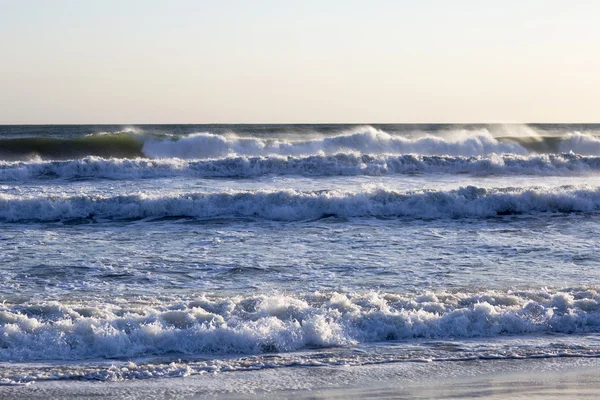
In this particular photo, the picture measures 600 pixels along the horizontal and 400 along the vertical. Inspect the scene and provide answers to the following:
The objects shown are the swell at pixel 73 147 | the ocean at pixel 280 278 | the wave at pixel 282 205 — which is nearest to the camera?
the ocean at pixel 280 278

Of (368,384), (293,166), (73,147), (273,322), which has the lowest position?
(368,384)

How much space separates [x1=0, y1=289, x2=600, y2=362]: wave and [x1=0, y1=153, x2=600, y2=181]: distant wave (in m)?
14.3

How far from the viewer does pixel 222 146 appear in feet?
102

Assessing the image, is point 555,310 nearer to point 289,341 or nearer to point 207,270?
point 289,341

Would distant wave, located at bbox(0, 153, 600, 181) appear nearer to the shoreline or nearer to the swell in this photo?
the swell

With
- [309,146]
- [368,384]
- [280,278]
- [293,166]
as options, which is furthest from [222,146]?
[368,384]

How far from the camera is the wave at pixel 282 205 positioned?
14945 mm

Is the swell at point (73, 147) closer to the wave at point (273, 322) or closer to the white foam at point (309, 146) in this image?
the white foam at point (309, 146)

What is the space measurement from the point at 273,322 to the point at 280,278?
2.17 metres

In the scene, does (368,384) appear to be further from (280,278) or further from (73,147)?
(73,147)

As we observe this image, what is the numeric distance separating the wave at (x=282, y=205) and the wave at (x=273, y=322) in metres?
6.80

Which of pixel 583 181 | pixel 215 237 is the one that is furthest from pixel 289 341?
pixel 583 181

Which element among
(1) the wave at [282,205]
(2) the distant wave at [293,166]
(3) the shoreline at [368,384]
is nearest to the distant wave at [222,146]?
(2) the distant wave at [293,166]

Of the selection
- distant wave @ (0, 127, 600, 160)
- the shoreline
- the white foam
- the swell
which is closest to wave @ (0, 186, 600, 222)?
the shoreline
